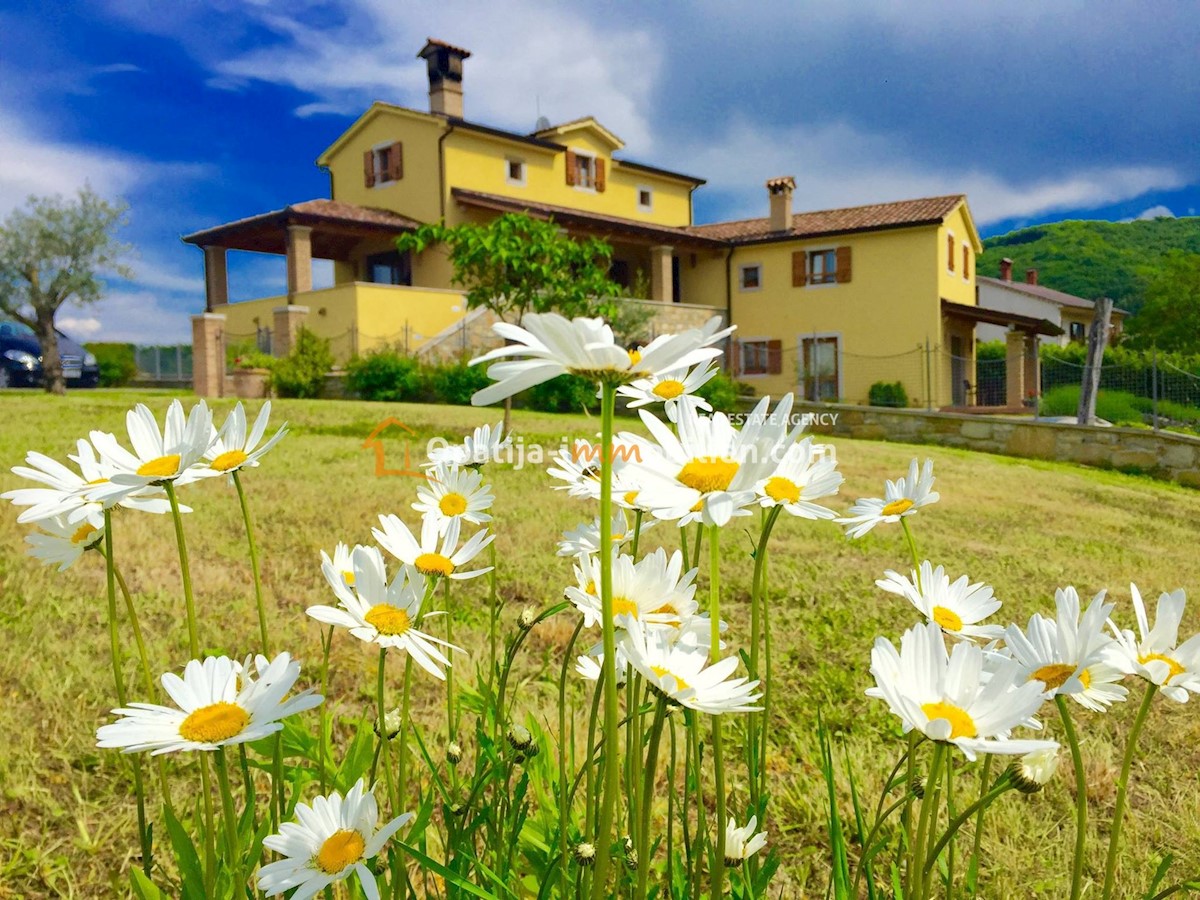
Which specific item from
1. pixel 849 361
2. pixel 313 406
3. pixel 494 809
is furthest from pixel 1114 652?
pixel 849 361

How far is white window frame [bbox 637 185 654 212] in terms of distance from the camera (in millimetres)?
27578

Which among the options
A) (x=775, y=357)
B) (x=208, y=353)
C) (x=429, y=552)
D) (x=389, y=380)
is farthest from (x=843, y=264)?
(x=429, y=552)

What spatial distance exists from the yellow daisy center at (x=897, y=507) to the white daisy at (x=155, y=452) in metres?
0.95

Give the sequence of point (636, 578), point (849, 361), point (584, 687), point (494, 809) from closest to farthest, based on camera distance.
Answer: point (636, 578) → point (494, 809) → point (584, 687) → point (849, 361)

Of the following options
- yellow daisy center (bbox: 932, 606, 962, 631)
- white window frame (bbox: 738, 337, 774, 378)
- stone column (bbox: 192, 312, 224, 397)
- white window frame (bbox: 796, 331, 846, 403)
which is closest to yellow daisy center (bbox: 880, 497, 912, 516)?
yellow daisy center (bbox: 932, 606, 962, 631)

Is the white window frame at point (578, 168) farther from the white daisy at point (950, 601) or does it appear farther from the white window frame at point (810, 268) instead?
the white daisy at point (950, 601)

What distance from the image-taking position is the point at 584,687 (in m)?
2.95

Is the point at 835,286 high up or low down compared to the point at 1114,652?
up

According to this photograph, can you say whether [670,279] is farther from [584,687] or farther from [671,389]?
[671,389]

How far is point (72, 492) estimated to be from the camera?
3.42 ft

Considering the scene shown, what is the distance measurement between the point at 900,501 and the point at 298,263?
20930 millimetres

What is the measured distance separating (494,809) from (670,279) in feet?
78.8

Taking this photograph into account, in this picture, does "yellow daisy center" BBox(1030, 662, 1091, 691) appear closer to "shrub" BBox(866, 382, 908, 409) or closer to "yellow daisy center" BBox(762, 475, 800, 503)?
"yellow daisy center" BBox(762, 475, 800, 503)

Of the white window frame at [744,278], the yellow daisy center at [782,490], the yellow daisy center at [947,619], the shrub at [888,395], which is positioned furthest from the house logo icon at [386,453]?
the white window frame at [744,278]
